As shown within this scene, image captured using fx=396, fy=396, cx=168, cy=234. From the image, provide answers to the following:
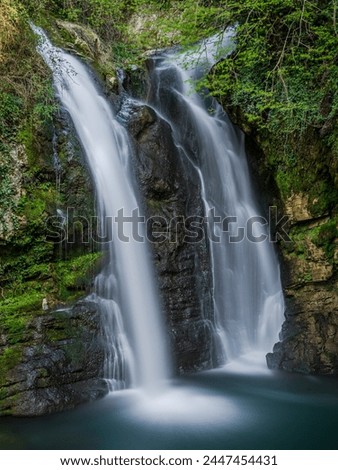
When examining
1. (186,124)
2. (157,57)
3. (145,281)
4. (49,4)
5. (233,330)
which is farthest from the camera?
(157,57)

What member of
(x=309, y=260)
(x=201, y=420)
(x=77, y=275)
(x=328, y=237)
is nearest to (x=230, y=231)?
(x=309, y=260)

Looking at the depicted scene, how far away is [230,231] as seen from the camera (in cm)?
873

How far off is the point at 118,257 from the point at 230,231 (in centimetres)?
283

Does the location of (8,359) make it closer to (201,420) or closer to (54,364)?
(54,364)

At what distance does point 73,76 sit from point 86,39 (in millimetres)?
2315

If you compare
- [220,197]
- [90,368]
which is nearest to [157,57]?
[220,197]

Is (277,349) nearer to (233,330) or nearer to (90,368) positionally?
(233,330)

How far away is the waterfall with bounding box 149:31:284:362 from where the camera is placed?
8.08 metres

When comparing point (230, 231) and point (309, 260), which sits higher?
point (230, 231)

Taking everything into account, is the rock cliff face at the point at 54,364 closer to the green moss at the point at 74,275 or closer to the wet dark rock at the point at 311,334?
the green moss at the point at 74,275

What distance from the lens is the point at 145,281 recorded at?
7.27m

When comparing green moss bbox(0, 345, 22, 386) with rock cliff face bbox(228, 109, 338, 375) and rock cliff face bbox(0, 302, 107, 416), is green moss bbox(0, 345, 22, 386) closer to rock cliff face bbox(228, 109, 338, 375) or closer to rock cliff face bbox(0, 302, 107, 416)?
rock cliff face bbox(0, 302, 107, 416)

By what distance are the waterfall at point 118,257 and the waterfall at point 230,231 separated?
1.51 m

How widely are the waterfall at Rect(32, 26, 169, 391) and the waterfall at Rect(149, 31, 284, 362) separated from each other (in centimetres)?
151
